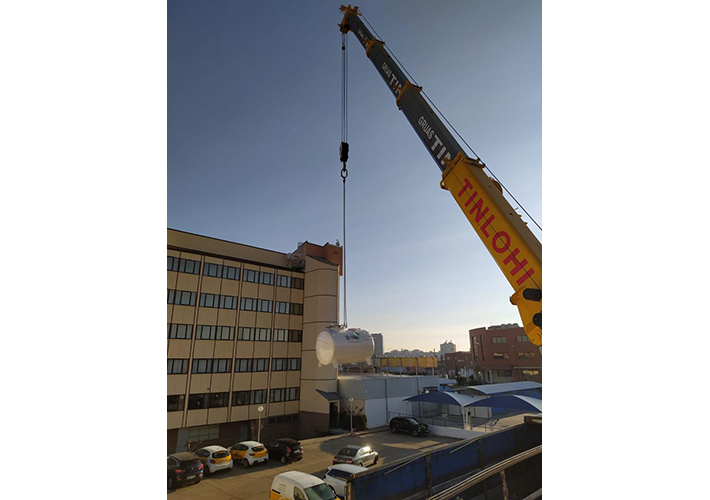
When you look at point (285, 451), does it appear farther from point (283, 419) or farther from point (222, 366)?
point (283, 419)

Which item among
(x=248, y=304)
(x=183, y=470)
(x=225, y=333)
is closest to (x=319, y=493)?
(x=183, y=470)

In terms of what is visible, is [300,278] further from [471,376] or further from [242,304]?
[471,376]

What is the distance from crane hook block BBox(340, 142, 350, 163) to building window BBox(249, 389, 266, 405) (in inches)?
609

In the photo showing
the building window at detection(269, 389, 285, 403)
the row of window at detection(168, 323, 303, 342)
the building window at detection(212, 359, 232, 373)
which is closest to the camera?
the row of window at detection(168, 323, 303, 342)

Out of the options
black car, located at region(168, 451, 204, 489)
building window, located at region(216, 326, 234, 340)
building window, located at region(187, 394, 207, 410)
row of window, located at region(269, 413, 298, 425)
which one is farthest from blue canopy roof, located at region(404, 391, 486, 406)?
black car, located at region(168, 451, 204, 489)

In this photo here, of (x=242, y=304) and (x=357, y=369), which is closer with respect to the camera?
(x=242, y=304)

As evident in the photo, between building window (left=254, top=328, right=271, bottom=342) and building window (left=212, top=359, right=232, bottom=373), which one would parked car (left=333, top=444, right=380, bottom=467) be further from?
building window (left=254, top=328, right=271, bottom=342)

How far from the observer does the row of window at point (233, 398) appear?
16.8 metres

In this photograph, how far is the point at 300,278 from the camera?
22094 mm

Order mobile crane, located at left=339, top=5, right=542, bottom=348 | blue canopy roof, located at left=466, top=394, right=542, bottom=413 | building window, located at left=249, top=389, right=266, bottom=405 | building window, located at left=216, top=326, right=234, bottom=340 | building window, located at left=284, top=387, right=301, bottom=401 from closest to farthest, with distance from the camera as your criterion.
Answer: mobile crane, located at left=339, top=5, right=542, bottom=348 → blue canopy roof, located at left=466, top=394, right=542, bottom=413 → building window, located at left=216, top=326, right=234, bottom=340 → building window, located at left=249, top=389, right=266, bottom=405 → building window, located at left=284, top=387, right=301, bottom=401

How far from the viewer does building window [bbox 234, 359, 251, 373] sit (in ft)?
61.7
